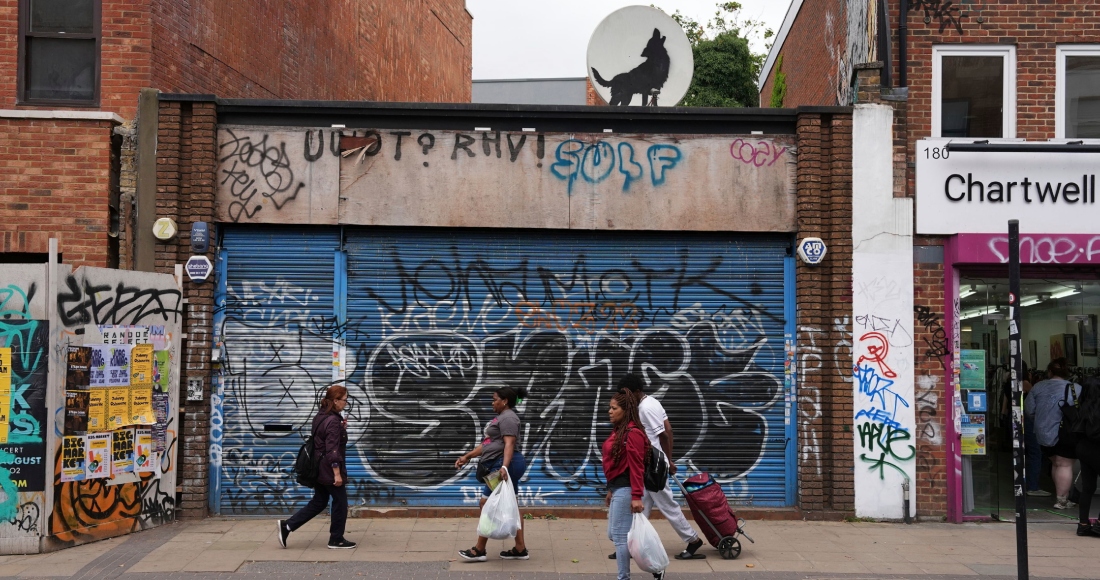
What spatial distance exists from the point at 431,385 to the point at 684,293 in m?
3.07

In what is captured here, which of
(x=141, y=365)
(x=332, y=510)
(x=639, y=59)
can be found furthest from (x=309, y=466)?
(x=639, y=59)

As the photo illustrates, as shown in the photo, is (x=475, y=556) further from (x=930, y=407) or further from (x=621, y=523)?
(x=930, y=407)

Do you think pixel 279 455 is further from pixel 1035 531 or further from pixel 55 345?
pixel 1035 531

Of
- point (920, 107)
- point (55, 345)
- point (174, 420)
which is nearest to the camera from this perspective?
point (55, 345)

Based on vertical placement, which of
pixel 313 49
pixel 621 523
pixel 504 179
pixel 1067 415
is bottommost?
pixel 621 523

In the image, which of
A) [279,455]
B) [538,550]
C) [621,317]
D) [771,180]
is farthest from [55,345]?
[771,180]

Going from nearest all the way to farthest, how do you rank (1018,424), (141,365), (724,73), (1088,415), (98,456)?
1. (1018,424)
2. (98,456)
3. (141,365)
4. (1088,415)
5. (724,73)

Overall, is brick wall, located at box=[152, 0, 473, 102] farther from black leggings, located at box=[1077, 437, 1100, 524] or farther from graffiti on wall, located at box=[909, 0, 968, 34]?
black leggings, located at box=[1077, 437, 1100, 524]

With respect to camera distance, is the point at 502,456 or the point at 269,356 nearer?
the point at 502,456

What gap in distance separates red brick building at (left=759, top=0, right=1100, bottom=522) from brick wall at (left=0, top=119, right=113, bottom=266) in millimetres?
8501

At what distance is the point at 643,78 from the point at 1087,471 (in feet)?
21.9

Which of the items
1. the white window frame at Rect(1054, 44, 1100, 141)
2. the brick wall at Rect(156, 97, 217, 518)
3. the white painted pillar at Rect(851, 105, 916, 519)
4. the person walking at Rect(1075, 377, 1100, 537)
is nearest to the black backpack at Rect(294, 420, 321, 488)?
the brick wall at Rect(156, 97, 217, 518)

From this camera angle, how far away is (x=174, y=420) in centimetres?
1009

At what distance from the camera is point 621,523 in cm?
725
